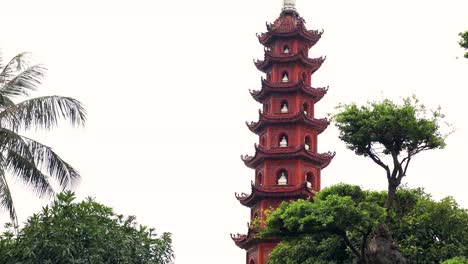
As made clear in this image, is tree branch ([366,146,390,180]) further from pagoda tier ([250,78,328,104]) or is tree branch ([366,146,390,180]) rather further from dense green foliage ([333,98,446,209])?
pagoda tier ([250,78,328,104])

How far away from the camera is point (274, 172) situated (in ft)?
141

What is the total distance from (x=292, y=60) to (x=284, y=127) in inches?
177

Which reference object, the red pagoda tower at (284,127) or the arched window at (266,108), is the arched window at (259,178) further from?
the arched window at (266,108)

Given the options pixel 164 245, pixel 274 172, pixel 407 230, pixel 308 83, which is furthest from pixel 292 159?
pixel 164 245

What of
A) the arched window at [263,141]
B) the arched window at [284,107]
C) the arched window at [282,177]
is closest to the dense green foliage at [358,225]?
the arched window at [282,177]

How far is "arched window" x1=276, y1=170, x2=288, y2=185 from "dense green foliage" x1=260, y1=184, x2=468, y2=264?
11672 millimetres

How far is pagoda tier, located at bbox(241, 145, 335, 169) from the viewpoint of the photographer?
139 feet

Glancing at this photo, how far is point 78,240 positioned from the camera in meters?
16.7

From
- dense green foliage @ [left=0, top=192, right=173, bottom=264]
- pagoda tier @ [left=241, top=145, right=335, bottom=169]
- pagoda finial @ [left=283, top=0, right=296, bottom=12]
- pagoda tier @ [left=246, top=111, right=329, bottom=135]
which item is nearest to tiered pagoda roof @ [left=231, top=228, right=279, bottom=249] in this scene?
pagoda tier @ [left=241, top=145, right=335, bottom=169]

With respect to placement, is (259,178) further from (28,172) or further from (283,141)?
(28,172)

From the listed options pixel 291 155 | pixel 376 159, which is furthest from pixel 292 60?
pixel 376 159

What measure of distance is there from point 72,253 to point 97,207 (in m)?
1.73

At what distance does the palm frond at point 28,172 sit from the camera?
1609cm

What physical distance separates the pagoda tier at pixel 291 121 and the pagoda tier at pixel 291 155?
5.66ft
